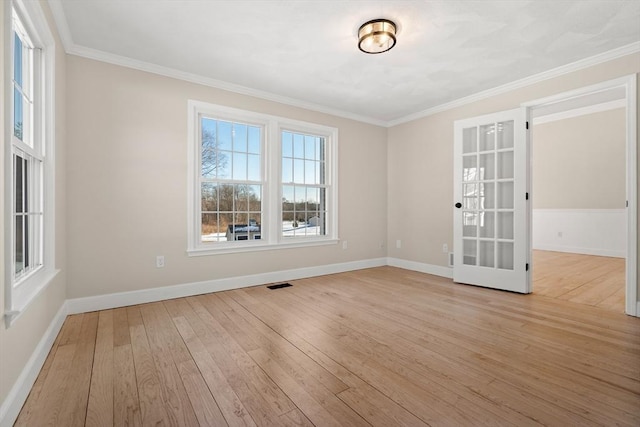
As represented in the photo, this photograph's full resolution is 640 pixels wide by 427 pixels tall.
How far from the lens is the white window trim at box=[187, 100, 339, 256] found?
346 centimetres

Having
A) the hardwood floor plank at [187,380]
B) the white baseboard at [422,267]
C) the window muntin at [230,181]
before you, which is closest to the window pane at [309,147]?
the window muntin at [230,181]

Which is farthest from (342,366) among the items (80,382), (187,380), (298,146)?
(298,146)

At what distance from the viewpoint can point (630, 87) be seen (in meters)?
2.87

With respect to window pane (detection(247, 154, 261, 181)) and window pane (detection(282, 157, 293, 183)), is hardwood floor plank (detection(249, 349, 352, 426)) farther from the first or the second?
window pane (detection(282, 157, 293, 183))

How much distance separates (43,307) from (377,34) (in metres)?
3.19

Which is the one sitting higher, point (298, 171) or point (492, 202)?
point (298, 171)

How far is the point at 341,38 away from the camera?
107 inches

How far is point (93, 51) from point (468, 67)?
3.85 m

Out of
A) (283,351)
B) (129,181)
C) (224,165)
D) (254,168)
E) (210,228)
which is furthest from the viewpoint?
(254,168)

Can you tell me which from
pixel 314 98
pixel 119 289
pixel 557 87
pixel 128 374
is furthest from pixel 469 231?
pixel 119 289

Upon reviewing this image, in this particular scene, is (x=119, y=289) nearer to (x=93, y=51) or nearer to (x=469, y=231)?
(x=93, y=51)

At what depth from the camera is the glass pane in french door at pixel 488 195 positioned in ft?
12.3

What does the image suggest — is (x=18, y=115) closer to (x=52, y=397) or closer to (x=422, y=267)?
(x=52, y=397)

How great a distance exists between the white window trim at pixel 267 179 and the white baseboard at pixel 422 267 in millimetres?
1237
